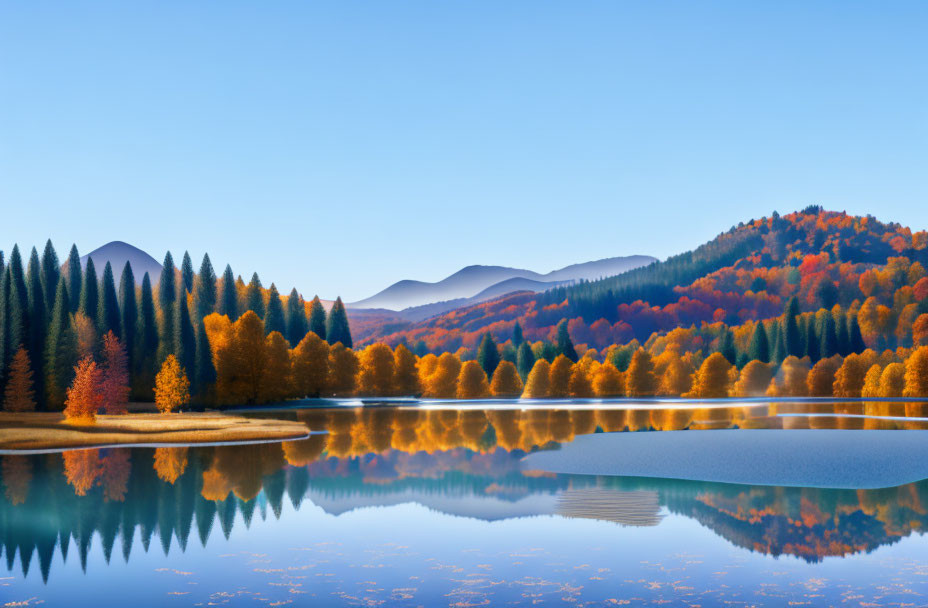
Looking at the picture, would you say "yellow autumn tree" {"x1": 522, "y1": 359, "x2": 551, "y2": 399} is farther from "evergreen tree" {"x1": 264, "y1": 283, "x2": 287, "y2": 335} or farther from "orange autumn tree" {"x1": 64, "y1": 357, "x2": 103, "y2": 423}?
"orange autumn tree" {"x1": 64, "y1": 357, "x2": 103, "y2": 423}

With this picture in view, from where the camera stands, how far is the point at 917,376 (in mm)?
152750

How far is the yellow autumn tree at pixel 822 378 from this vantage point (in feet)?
586

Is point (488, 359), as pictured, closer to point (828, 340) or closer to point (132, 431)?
point (828, 340)

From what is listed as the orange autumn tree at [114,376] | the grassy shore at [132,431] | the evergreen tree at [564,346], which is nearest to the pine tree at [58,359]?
the orange autumn tree at [114,376]

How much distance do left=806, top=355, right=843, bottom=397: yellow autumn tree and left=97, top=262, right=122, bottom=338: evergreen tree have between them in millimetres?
136650

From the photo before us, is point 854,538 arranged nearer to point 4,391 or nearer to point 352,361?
point 4,391

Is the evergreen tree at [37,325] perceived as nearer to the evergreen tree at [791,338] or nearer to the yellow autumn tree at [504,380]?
the yellow autumn tree at [504,380]

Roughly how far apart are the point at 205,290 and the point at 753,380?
4691 inches

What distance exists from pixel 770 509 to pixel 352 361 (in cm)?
12922

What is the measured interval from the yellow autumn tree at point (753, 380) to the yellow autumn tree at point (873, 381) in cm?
2495

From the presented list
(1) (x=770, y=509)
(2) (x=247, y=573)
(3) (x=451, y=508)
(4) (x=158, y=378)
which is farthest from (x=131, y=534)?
(4) (x=158, y=378)

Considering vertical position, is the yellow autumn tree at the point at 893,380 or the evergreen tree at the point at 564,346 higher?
the evergreen tree at the point at 564,346

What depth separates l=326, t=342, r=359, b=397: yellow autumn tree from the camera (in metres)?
159

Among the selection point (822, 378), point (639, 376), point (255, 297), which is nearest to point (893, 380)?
point (822, 378)
